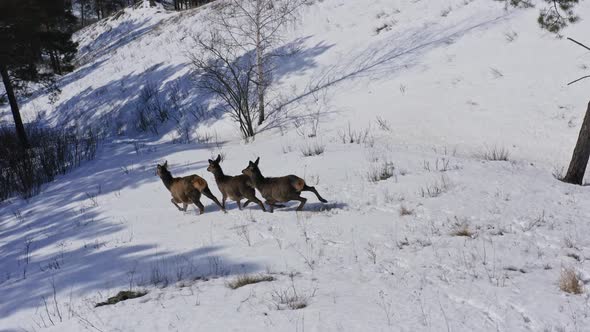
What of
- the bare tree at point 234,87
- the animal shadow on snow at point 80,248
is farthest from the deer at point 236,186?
the bare tree at point 234,87

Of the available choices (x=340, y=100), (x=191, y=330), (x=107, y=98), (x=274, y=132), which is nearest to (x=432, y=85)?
(x=340, y=100)

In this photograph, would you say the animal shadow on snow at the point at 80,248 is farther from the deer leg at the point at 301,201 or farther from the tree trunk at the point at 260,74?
the tree trunk at the point at 260,74

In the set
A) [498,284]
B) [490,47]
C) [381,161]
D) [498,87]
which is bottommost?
[498,284]

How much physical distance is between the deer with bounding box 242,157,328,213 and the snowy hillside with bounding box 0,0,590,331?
25cm

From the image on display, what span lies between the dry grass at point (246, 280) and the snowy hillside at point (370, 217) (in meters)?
0.08

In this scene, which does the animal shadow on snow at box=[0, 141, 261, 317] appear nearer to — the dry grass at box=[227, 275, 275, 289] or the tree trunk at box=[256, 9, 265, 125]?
the dry grass at box=[227, 275, 275, 289]

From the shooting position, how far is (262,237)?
5.06 m

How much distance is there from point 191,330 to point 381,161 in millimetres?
5581

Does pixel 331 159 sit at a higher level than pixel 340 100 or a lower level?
lower

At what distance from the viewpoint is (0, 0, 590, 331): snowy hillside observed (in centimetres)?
340

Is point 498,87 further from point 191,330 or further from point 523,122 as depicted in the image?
point 191,330

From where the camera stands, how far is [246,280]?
391cm

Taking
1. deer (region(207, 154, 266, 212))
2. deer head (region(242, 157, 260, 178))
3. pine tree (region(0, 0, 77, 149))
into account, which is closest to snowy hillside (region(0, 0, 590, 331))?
deer (region(207, 154, 266, 212))

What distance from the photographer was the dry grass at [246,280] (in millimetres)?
3854
